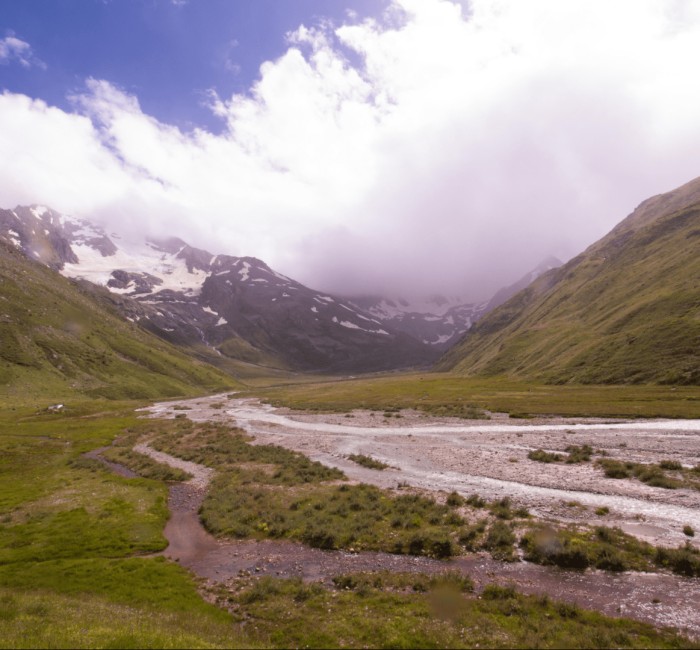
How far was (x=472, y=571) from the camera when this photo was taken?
23688 millimetres

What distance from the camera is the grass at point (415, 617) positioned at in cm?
1673

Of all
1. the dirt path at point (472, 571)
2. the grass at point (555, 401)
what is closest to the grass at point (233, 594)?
the dirt path at point (472, 571)

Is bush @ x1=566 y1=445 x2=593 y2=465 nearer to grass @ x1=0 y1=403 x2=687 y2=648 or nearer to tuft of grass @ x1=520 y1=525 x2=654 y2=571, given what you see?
grass @ x1=0 y1=403 x2=687 y2=648

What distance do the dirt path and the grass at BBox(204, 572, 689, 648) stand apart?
1384 mm

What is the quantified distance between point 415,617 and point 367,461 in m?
35.5

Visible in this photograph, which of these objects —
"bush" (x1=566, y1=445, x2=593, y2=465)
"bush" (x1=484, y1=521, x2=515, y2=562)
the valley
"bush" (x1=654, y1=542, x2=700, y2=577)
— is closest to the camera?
the valley

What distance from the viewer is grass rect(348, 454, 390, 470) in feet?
169

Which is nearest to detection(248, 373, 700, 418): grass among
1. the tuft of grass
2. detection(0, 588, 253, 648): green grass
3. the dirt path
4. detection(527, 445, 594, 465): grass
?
detection(527, 445, 594, 465): grass

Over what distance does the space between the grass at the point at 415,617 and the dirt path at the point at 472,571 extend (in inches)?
54.5

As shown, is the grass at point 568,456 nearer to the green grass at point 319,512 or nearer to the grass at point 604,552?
the green grass at point 319,512

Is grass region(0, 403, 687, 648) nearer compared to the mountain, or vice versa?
grass region(0, 403, 687, 648)

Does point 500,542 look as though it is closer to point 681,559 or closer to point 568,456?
point 681,559

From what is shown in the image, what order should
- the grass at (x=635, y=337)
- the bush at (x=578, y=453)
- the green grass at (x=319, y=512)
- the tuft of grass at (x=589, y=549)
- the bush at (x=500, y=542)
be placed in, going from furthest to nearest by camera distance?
the grass at (x=635, y=337)
the bush at (x=578, y=453)
the green grass at (x=319, y=512)
the bush at (x=500, y=542)
the tuft of grass at (x=589, y=549)

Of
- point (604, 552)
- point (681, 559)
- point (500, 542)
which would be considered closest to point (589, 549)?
point (604, 552)
